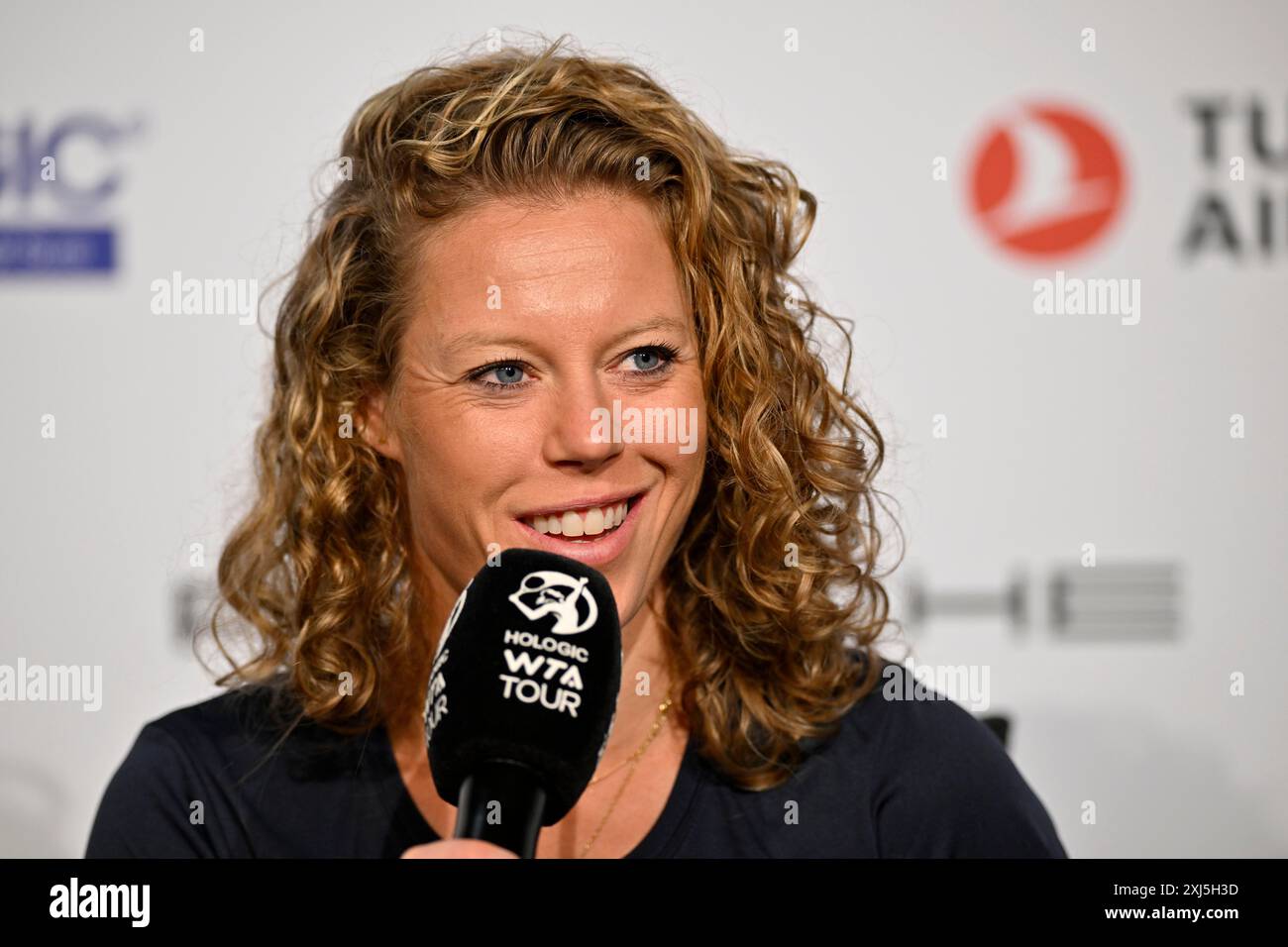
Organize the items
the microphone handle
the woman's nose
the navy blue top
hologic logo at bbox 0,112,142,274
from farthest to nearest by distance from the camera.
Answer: hologic logo at bbox 0,112,142,274, the navy blue top, the woman's nose, the microphone handle

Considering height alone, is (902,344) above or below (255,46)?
below

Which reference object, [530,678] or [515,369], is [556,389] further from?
[530,678]

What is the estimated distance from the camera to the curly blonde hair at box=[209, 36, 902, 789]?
4.13 feet

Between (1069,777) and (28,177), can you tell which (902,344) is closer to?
(1069,777)

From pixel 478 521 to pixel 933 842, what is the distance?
1.84 ft

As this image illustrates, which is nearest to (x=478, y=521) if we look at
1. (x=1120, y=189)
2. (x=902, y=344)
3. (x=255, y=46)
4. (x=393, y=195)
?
(x=393, y=195)

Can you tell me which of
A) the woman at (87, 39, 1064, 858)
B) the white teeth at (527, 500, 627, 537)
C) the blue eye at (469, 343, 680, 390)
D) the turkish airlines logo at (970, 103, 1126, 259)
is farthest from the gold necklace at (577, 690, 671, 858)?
the turkish airlines logo at (970, 103, 1126, 259)

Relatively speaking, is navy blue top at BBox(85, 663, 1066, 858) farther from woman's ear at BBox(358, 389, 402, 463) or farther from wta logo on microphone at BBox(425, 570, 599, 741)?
wta logo on microphone at BBox(425, 570, 599, 741)

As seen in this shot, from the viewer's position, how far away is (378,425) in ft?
4.42

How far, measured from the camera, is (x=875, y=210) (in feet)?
7.68

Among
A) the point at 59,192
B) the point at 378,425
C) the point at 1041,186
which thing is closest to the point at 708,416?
the point at 378,425

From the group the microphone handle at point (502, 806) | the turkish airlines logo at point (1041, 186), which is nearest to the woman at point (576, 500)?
the microphone handle at point (502, 806)

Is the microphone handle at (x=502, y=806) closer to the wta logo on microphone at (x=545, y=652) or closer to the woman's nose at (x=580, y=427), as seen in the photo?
the wta logo on microphone at (x=545, y=652)

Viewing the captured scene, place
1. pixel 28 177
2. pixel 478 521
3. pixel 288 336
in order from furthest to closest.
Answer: pixel 28 177, pixel 288 336, pixel 478 521
